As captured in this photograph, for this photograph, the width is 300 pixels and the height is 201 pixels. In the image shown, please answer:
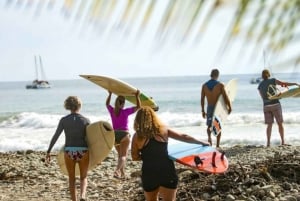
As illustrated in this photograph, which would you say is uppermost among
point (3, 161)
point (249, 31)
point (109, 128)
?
point (249, 31)

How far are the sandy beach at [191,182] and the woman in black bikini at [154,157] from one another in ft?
3.73

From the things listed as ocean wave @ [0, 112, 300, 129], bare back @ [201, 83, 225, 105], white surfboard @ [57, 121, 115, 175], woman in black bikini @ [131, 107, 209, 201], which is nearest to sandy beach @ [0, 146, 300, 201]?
white surfboard @ [57, 121, 115, 175]

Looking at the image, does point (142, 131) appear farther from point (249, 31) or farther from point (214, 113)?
point (214, 113)

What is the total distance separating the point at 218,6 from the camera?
3.05ft

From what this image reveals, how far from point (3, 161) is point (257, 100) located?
83.2 ft

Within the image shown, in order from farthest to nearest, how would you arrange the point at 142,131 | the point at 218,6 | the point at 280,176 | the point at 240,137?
the point at 240,137
the point at 280,176
the point at 142,131
the point at 218,6

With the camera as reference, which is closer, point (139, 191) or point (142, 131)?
point (142, 131)

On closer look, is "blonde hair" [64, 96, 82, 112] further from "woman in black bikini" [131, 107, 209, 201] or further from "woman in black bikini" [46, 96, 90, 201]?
"woman in black bikini" [131, 107, 209, 201]

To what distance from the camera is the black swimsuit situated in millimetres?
4852

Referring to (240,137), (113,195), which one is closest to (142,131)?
(113,195)

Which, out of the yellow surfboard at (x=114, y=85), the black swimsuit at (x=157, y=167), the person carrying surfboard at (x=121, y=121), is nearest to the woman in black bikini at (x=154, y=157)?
the black swimsuit at (x=157, y=167)

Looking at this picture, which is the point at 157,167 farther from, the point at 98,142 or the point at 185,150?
the point at 98,142

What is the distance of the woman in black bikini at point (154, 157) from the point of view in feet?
15.9

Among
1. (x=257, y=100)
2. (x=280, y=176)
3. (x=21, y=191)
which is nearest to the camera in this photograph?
(x=280, y=176)
